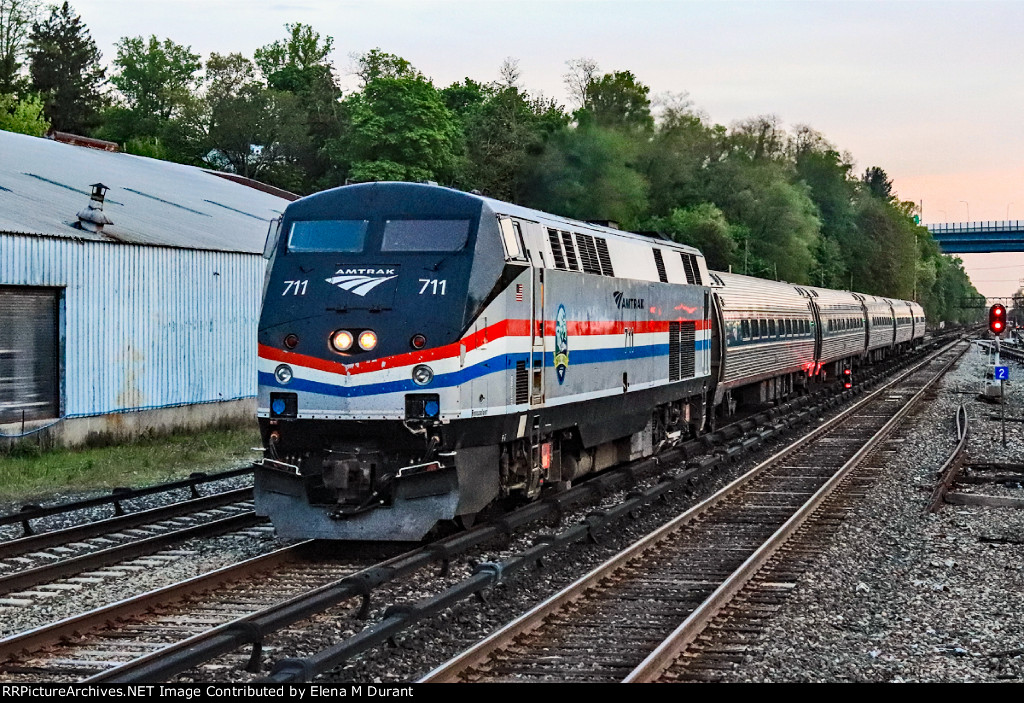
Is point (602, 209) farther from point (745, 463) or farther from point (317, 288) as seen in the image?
point (317, 288)

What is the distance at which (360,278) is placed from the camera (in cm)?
1217

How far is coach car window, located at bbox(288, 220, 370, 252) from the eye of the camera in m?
12.5

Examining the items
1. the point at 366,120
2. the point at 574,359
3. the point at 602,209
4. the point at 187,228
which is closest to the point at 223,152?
the point at 366,120

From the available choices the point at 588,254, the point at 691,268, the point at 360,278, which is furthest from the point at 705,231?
the point at 360,278

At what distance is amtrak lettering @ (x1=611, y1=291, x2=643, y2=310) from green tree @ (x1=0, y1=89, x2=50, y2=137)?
58.5 m

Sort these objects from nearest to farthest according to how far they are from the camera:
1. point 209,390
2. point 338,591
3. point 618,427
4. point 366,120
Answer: point 338,591, point 618,427, point 209,390, point 366,120

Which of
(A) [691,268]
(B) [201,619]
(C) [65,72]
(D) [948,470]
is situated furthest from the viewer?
(C) [65,72]

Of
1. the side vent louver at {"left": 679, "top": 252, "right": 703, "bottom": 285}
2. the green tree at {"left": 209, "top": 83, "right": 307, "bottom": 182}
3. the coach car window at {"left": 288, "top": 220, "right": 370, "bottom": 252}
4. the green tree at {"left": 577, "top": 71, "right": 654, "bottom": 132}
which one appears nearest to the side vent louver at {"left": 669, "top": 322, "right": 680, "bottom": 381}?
the side vent louver at {"left": 679, "top": 252, "right": 703, "bottom": 285}

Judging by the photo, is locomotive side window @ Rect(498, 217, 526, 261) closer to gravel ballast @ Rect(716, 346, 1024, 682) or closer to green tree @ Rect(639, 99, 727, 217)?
gravel ballast @ Rect(716, 346, 1024, 682)

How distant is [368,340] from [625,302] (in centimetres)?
552

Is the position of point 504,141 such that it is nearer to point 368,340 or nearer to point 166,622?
point 368,340

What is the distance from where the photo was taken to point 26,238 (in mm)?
21516

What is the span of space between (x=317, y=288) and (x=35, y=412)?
12164 millimetres

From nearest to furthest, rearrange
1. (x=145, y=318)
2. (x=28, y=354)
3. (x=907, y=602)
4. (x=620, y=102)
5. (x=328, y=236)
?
(x=907, y=602), (x=328, y=236), (x=28, y=354), (x=145, y=318), (x=620, y=102)
